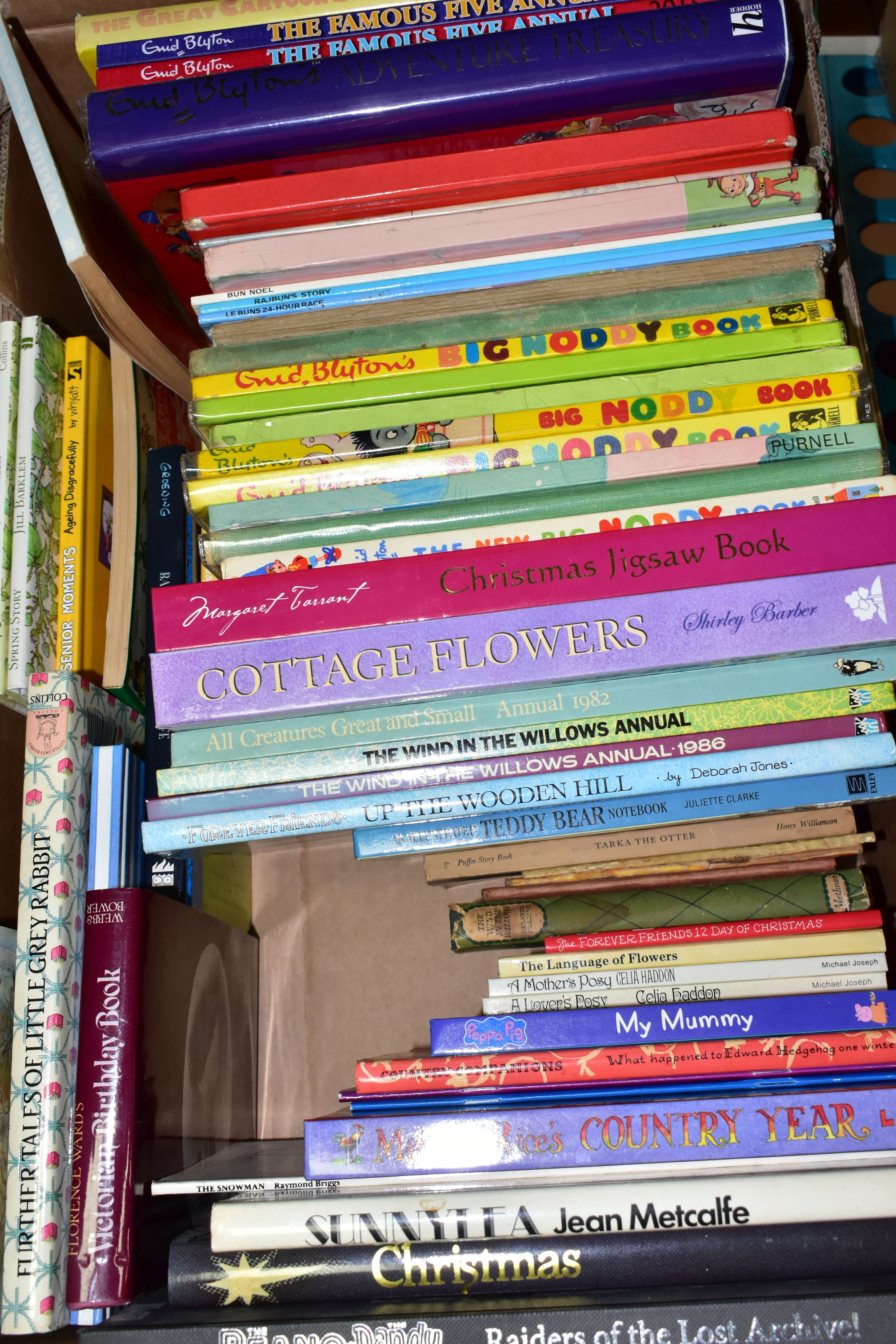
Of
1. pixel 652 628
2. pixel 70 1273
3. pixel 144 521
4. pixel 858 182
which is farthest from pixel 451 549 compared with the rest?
pixel 858 182

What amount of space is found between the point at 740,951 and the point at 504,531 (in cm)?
33

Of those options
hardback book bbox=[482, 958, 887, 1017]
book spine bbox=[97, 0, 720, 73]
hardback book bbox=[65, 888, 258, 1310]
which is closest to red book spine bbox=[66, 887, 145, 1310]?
hardback book bbox=[65, 888, 258, 1310]

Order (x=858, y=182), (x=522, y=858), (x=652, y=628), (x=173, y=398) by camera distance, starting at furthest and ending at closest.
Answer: (x=858, y=182) → (x=173, y=398) → (x=522, y=858) → (x=652, y=628)

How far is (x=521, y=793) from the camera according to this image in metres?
0.65

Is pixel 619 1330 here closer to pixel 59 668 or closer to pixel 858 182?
pixel 59 668

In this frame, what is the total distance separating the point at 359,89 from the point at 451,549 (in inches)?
13.0

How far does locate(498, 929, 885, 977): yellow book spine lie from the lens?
677 millimetres

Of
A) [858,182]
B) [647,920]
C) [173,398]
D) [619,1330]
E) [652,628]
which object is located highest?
[858,182]

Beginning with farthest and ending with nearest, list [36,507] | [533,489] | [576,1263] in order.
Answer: [36,507] → [533,489] → [576,1263]

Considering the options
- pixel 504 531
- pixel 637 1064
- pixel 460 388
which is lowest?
pixel 637 1064

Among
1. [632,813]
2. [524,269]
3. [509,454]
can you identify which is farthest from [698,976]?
[524,269]

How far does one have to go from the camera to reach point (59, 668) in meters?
0.77

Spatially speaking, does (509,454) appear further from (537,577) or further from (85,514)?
(85,514)

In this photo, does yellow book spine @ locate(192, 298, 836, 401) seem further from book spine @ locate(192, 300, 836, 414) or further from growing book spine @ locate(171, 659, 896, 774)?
growing book spine @ locate(171, 659, 896, 774)
